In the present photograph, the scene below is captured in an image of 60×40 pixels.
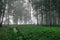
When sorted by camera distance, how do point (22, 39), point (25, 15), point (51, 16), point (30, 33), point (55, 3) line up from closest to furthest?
point (22, 39) → point (30, 33) → point (55, 3) → point (51, 16) → point (25, 15)

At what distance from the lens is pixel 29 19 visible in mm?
45156

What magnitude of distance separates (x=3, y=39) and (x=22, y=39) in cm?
226

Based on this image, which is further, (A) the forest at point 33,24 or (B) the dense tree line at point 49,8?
(B) the dense tree line at point 49,8

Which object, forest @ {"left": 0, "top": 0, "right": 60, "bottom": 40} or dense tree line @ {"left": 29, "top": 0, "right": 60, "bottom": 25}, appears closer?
forest @ {"left": 0, "top": 0, "right": 60, "bottom": 40}

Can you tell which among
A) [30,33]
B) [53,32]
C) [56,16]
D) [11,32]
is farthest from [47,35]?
[56,16]

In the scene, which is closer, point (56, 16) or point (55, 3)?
point (55, 3)

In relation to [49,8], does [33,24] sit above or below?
below

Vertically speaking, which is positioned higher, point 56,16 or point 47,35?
point 56,16

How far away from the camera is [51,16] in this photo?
28.8 metres

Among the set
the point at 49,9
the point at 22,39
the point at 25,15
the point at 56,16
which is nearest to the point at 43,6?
the point at 49,9

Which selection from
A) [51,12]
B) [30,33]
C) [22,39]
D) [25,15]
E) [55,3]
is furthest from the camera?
[25,15]

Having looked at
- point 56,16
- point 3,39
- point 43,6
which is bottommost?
point 3,39

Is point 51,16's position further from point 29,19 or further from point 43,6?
point 29,19

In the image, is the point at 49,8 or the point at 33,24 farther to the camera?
the point at 33,24
